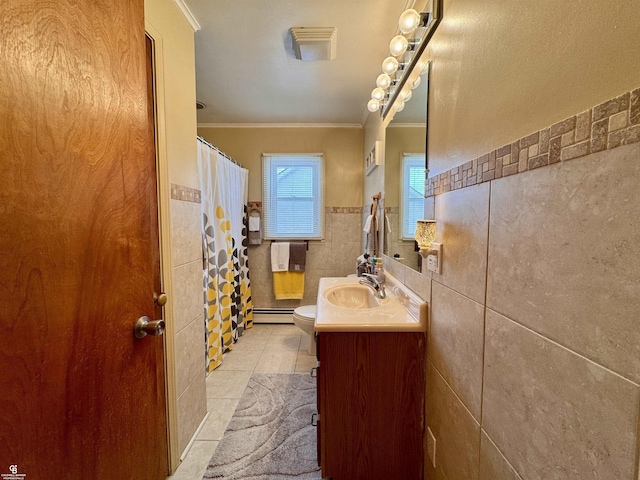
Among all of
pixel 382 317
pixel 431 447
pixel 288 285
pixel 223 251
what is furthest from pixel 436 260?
pixel 288 285

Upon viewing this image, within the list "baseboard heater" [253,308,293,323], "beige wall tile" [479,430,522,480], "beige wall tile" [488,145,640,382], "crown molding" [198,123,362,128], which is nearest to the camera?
"beige wall tile" [488,145,640,382]

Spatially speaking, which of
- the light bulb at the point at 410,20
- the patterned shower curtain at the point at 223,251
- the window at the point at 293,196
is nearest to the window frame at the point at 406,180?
the light bulb at the point at 410,20

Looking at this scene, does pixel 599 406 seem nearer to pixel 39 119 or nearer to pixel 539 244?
pixel 539 244

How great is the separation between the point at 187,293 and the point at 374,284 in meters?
1.09

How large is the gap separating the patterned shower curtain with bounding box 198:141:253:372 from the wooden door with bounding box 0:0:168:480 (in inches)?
50.2

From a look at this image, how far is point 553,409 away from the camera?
494 millimetres

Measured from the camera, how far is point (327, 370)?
1.11 metres

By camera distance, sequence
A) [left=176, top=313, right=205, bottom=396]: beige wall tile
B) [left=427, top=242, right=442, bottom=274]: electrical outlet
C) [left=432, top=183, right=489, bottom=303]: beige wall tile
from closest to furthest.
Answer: [left=432, top=183, right=489, bottom=303]: beige wall tile
[left=427, top=242, right=442, bottom=274]: electrical outlet
[left=176, top=313, right=205, bottom=396]: beige wall tile

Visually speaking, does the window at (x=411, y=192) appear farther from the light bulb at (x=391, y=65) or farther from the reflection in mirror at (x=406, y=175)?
the light bulb at (x=391, y=65)

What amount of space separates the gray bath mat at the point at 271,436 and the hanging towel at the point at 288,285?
112 centimetres

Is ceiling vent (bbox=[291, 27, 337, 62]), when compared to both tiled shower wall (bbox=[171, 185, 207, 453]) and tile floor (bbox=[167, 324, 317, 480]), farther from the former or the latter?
tile floor (bbox=[167, 324, 317, 480])

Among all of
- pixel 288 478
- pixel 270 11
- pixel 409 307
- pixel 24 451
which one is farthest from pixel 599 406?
pixel 270 11

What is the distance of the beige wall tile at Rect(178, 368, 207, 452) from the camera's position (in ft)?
→ 4.45

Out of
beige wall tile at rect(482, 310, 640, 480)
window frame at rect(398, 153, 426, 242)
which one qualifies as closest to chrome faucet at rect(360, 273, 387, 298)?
window frame at rect(398, 153, 426, 242)
